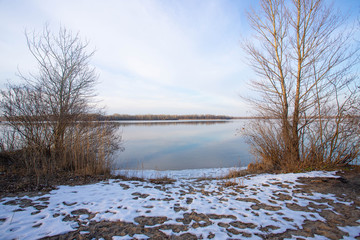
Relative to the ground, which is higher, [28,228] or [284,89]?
[284,89]

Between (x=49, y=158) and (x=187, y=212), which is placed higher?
(x=49, y=158)

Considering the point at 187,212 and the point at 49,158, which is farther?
the point at 49,158

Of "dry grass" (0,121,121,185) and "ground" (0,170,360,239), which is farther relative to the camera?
"dry grass" (0,121,121,185)

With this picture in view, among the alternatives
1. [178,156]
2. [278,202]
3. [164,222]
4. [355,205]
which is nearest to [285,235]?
[278,202]

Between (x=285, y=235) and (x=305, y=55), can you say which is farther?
(x=305, y=55)

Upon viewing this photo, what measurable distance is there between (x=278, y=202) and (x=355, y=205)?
1.26m

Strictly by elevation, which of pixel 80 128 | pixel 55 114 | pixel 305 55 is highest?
pixel 305 55

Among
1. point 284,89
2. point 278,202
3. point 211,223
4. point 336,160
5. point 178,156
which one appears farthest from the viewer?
point 178,156

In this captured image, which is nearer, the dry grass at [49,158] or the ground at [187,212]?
the ground at [187,212]

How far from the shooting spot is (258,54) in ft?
22.5

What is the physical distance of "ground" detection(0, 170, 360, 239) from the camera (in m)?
2.25

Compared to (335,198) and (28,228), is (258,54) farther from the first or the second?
(28,228)

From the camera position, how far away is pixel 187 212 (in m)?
2.91

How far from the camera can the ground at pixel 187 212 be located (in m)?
2.25
